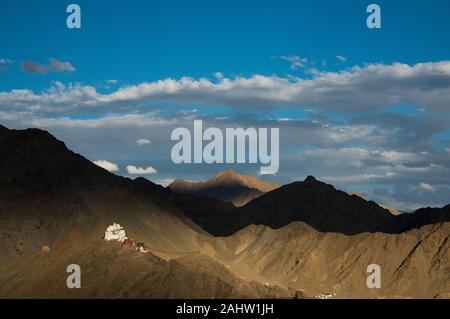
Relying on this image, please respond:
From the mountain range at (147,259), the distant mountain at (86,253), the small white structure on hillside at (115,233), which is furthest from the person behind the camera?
the small white structure on hillside at (115,233)

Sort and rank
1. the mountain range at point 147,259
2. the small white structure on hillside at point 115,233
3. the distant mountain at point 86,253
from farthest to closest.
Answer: the small white structure on hillside at point 115,233, the mountain range at point 147,259, the distant mountain at point 86,253

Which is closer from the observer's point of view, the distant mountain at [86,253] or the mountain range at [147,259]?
the distant mountain at [86,253]

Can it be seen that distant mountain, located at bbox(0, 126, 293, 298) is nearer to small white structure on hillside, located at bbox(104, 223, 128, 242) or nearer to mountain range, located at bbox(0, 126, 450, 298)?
mountain range, located at bbox(0, 126, 450, 298)

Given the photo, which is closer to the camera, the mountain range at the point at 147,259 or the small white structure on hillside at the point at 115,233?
the mountain range at the point at 147,259

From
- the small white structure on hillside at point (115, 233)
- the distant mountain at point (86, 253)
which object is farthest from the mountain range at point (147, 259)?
the small white structure on hillside at point (115, 233)

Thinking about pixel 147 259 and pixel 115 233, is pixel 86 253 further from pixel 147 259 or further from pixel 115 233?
pixel 115 233

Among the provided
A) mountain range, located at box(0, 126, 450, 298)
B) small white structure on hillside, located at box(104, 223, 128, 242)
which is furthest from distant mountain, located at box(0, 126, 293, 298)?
small white structure on hillside, located at box(104, 223, 128, 242)

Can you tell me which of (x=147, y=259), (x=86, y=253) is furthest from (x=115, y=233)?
(x=147, y=259)

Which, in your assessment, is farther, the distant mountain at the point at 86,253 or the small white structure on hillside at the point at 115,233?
the small white structure on hillside at the point at 115,233

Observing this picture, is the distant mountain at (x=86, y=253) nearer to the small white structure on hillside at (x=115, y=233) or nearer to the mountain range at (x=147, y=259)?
the mountain range at (x=147, y=259)

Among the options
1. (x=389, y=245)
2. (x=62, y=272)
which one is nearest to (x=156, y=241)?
(x=389, y=245)

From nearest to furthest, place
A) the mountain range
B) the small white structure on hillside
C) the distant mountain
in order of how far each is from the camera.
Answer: the distant mountain
the mountain range
the small white structure on hillside
